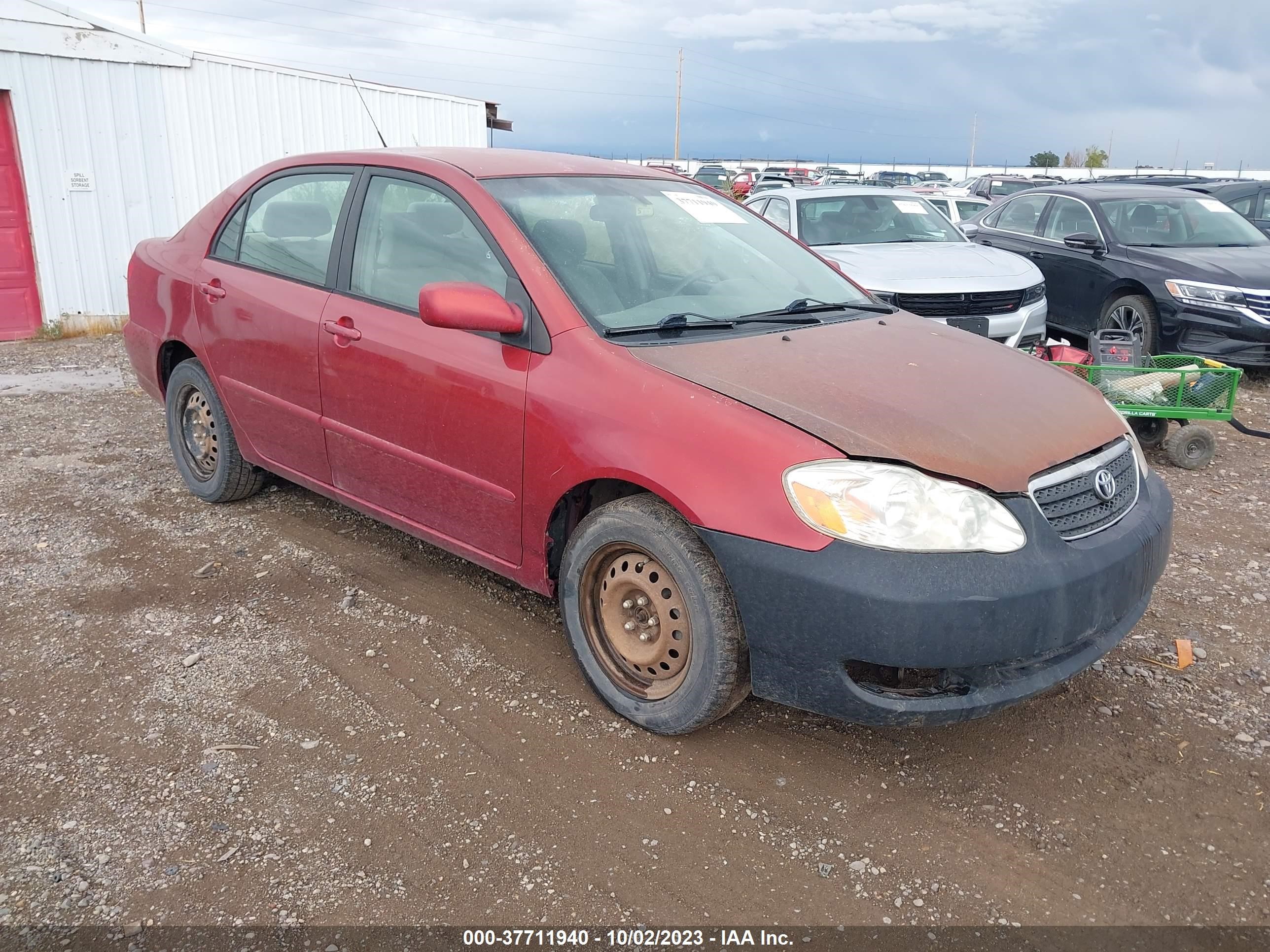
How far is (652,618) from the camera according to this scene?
3043mm

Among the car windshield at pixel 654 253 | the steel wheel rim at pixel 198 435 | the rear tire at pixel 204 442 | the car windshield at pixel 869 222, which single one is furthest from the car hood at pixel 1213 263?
the steel wheel rim at pixel 198 435

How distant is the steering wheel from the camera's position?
353 cm

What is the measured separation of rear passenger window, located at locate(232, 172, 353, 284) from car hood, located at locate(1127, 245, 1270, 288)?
683 centimetres

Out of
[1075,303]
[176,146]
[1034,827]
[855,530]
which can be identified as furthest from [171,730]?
[176,146]

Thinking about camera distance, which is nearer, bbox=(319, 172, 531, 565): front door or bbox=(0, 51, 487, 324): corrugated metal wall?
bbox=(319, 172, 531, 565): front door

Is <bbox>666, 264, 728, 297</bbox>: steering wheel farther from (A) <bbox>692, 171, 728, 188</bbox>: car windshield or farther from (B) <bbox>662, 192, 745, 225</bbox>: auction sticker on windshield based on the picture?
(A) <bbox>692, 171, 728, 188</bbox>: car windshield

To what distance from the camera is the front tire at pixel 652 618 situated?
279 centimetres

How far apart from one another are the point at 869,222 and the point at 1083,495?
6.28 m

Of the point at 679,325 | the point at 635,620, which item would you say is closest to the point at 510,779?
the point at 635,620

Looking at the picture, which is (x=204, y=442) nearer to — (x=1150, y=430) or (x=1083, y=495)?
(x=1083, y=495)

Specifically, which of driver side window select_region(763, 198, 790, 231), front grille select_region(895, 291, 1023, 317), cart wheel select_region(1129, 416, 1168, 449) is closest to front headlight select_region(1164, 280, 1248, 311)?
front grille select_region(895, 291, 1023, 317)

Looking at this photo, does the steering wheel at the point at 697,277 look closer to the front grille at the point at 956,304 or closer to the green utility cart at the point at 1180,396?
the green utility cart at the point at 1180,396

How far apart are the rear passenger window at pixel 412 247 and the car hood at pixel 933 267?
13.6 ft

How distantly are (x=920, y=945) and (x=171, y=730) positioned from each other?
2.32m
